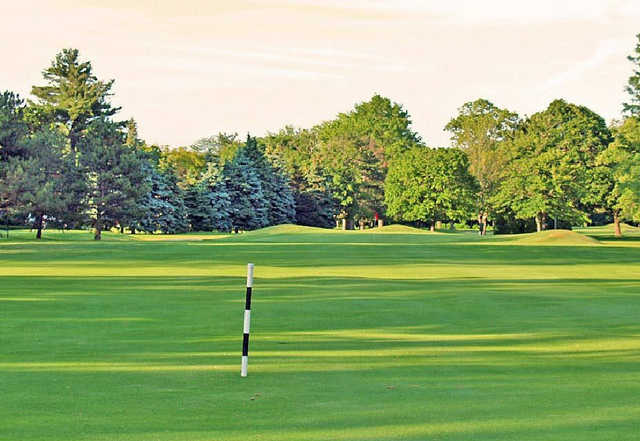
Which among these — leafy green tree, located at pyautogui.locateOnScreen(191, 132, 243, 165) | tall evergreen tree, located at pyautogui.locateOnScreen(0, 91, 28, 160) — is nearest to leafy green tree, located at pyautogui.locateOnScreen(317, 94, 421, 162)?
leafy green tree, located at pyautogui.locateOnScreen(191, 132, 243, 165)

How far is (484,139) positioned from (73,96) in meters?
58.8

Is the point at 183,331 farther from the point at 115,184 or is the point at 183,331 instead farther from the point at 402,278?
the point at 115,184

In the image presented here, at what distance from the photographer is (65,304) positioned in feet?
60.3

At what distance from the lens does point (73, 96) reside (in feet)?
261

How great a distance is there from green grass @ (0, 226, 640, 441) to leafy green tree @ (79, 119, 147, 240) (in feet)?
141

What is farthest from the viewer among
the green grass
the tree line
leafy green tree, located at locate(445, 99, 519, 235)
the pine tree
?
leafy green tree, located at locate(445, 99, 519, 235)

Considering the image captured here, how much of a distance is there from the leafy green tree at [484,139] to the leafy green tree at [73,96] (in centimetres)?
3875

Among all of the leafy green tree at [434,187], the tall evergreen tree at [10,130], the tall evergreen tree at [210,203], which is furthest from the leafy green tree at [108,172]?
the leafy green tree at [434,187]

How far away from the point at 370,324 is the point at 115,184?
56.1 meters

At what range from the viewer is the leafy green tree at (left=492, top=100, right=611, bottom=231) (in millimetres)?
79125

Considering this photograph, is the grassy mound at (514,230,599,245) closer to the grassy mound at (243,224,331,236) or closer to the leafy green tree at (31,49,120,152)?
the grassy mound at (243,224,331,236)

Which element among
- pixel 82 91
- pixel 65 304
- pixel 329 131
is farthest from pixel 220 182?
pixel 65 304

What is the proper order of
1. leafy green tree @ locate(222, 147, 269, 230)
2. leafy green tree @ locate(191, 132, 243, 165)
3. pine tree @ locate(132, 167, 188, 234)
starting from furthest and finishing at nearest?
leafy green tree @ locate(191, 132, 243, 165) < leafy green tree @ locate(222, 147, 269, 230) < pine tree @ locate(132, 167, 188, 234)

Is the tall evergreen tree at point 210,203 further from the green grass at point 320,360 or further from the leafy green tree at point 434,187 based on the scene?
the green grass at point 320,360
